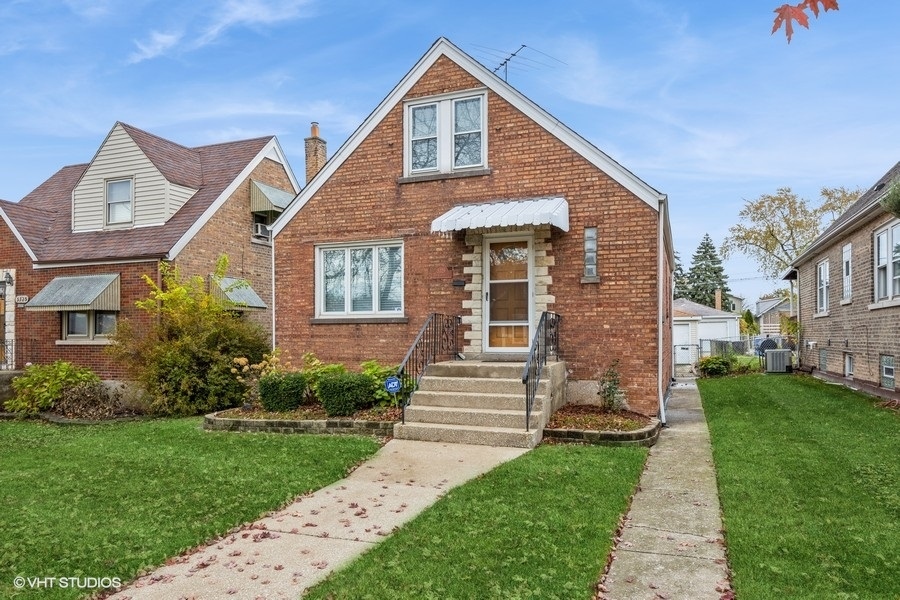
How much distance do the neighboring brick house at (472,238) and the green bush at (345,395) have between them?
1.91 m

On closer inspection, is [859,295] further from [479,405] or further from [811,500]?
[811,500]

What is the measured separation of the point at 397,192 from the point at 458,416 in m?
4.89

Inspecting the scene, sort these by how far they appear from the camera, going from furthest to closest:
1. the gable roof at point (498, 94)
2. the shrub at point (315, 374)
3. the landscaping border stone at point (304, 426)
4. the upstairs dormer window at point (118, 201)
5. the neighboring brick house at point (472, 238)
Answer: the upstairs dormer window at point (118, 201)
the shrub at point (315, 374)
the gable roof at point (498, 94)
the neighboring brick house at point (472, 238)
the landscaping border stone at point (304, 426)

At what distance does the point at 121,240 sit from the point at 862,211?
17.2 m

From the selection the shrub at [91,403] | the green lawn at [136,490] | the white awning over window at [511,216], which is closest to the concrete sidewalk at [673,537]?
the green lawn at [136,490]

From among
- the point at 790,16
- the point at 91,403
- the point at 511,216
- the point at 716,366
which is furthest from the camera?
the point at 716,366

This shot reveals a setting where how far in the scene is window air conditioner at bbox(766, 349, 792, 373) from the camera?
22.1 meters

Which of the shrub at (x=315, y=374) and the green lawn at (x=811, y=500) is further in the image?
the shrub at (x=315, y=374)

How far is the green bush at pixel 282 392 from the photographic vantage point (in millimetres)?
10641

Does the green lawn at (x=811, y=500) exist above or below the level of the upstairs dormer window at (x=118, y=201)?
below

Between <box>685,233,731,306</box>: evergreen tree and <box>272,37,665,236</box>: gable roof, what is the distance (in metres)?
67.8

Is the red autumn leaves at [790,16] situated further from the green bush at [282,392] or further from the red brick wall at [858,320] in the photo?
the red brick wall at [858,320]

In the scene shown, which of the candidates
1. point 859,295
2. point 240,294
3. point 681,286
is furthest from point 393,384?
point 681,286

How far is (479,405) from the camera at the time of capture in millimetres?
9258
